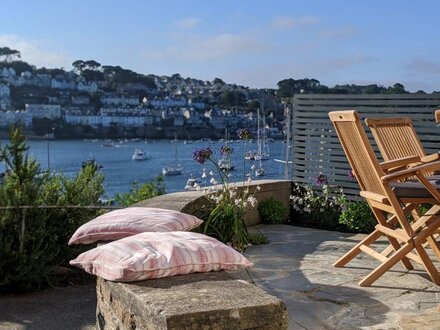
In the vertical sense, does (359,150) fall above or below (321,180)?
above

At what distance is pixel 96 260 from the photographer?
2.81 metres

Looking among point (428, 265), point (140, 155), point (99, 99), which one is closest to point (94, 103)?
point (99, 99)

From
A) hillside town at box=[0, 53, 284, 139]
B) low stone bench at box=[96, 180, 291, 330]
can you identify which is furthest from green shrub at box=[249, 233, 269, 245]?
hillside town at box=[0, 53, 284, 139]

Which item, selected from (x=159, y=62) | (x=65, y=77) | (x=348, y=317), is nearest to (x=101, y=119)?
(x=65, y=77)

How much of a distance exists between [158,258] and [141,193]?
457 centimetres

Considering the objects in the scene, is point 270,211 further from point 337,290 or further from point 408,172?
point 408,172

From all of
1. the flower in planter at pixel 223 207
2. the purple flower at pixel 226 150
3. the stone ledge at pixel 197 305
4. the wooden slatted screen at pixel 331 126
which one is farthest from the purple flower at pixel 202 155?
the stone ledge at pixel 197 305

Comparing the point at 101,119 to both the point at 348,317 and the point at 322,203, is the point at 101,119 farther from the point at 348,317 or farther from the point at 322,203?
the point at 348,317

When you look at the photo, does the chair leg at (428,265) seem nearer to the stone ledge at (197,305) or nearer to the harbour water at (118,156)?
the stone ledge at (197,305)

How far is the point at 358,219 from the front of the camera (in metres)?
6.05

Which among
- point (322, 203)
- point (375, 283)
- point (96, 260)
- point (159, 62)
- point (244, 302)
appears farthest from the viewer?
point (159, 62)

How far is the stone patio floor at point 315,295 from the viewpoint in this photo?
3211 millimetres

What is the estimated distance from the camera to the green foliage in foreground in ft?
15.9

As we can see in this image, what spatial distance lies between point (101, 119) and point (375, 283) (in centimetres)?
4342
